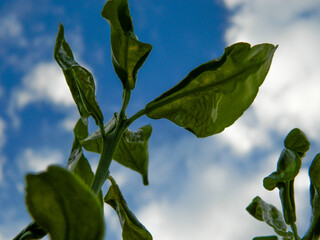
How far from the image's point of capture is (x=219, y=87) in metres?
0.61

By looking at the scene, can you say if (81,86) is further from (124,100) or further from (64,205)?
(64,205)

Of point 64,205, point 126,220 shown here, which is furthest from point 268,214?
point 64,205

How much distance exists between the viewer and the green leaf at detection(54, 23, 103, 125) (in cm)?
60

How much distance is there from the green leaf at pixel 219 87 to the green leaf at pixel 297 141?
6.4 inches

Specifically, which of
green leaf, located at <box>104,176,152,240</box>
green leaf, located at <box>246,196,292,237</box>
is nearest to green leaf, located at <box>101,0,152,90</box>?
green leaf, located at <box>104,176,152,240</box>

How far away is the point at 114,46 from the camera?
63 centimetres

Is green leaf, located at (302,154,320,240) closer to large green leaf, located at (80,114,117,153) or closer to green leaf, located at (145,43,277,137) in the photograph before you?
green leaf, located at (145,43,277,137)

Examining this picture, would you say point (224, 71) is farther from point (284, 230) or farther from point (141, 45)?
point (284, 230)

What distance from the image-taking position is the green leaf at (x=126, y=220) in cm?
64

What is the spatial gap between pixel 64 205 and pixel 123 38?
0.35m

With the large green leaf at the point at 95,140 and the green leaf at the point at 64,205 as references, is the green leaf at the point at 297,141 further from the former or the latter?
the green leaf at the point at 64,205

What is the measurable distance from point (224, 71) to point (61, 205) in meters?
0.36

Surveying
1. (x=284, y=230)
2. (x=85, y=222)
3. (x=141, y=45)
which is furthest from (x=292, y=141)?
(x=85, y=222)

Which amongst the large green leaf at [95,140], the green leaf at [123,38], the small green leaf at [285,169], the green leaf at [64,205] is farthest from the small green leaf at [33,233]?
the small green leaf at [285,169]
